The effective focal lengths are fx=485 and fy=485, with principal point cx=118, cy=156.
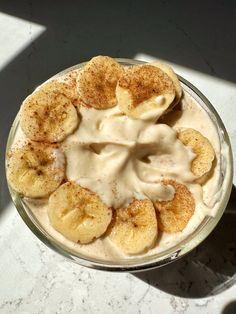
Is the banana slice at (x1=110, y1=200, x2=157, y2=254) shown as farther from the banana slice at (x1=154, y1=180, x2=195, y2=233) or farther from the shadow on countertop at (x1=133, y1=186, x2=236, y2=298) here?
the shadow on countertop at (x1=133, y1=186, x2=236, y2=298)

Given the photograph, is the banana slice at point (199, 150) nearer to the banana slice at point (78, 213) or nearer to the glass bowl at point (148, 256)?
the glass bowl at point (148, 256)

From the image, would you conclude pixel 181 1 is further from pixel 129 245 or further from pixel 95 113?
pixel 129 245

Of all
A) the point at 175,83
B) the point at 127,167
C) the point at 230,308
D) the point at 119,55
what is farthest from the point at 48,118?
the point at 230,308

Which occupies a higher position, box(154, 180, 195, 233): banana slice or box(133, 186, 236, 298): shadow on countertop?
box(154, 180, 195, 233): banana slice

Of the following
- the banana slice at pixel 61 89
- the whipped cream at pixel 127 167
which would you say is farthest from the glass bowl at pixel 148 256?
the banana slice at pixel 61 89

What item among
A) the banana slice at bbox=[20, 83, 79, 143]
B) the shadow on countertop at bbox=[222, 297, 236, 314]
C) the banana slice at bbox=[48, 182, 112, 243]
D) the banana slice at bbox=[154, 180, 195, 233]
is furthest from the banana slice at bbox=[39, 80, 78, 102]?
the shadow on countertop at bbox=[222, 297, 236, 314]

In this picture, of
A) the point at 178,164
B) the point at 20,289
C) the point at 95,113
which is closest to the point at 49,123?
the point at 95,113
